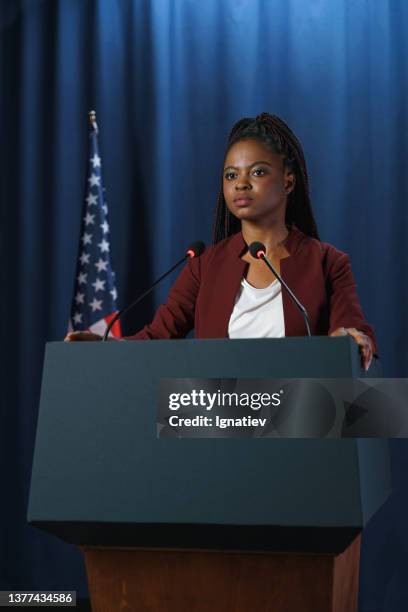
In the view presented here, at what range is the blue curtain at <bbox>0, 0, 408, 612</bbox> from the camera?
10.7 feet

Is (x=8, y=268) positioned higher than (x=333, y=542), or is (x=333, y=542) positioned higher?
(x=8, y=268)

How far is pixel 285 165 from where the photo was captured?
198cm

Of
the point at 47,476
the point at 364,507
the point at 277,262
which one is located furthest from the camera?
the point at 277,262

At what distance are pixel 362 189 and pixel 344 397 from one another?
6.67 feet

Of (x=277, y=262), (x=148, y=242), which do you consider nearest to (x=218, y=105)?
(x=148, y=242)

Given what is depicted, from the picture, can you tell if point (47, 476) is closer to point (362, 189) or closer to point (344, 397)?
point (344, 397)

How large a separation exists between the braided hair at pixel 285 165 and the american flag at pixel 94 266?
1163 mm

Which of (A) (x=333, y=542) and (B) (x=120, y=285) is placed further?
(B) (x=120, y=285)

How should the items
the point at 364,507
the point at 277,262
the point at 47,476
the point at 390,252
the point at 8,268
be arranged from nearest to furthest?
the point at 364,507 → the point at 47,476 → the point at 277,262 → the point at 390,252 → the point at 8,268

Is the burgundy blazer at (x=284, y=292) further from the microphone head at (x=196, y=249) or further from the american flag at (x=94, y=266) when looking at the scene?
the american flag at (x=94, y=266)

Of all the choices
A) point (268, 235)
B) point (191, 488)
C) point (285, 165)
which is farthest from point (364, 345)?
point (285, 165)

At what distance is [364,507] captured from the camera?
1334 mm

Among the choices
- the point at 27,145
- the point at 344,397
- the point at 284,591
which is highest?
the point at 27,145

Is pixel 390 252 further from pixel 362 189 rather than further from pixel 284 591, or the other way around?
pixel 284 591
